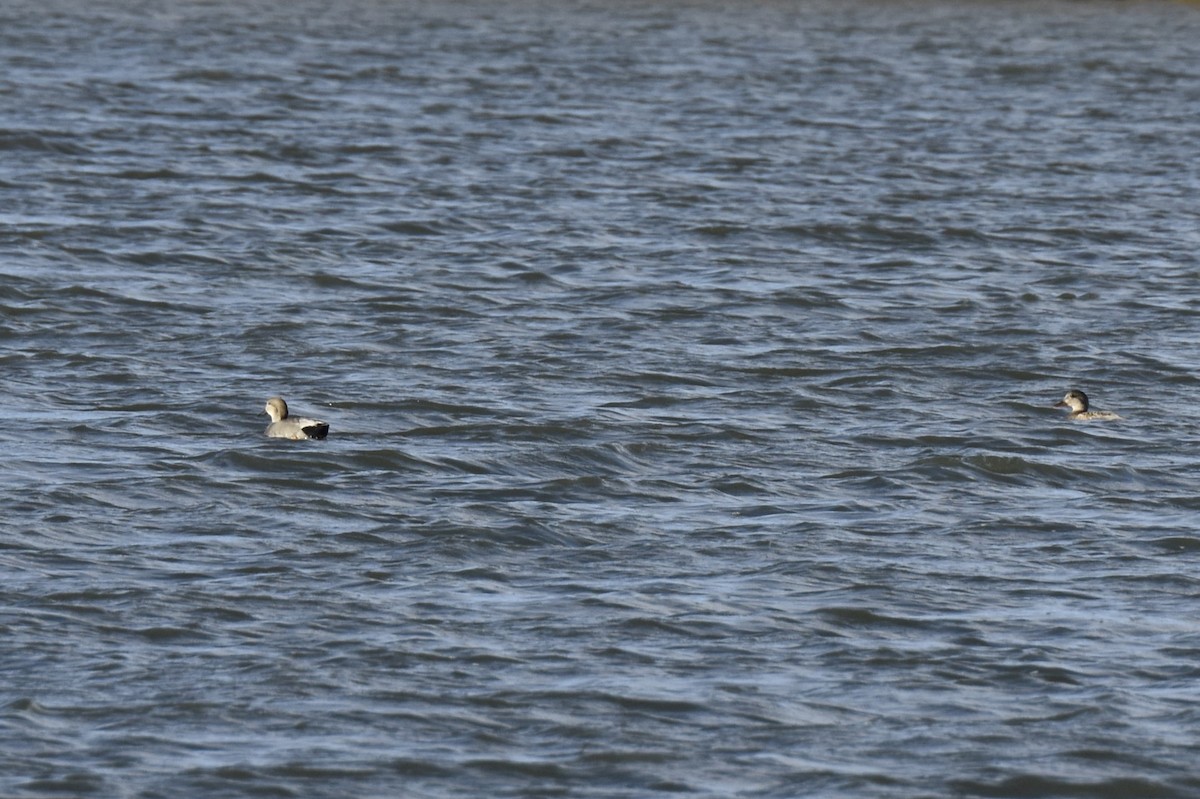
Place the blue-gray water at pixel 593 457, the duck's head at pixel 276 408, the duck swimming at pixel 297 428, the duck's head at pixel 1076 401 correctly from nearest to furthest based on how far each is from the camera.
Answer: the blue-gray water at pixel 593 457
the duck swimming at pixel 297 428
the duck's head at pixel 276 408
the duck's head at pixel 1076 401

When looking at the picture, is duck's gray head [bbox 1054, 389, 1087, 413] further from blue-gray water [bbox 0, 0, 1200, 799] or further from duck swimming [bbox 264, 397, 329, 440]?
duck swimming [bbox 264, 397, 329, 440]

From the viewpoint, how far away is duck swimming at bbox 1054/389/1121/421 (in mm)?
17344

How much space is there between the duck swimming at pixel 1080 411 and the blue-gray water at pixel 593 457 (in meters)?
Result: 0.14

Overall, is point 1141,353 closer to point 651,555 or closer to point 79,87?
point 651,555

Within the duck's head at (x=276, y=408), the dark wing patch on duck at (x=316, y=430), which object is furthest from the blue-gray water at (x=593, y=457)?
the duck's head at (x=276, y=408)

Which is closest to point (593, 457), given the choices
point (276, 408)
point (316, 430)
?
point (316, 430)

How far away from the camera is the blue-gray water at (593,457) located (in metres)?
10.9

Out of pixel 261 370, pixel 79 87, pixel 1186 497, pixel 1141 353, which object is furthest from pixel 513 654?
pixel 79 87

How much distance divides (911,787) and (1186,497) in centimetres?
573

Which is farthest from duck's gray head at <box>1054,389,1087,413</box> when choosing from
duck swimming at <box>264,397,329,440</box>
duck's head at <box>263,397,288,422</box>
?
duck's head at <box>263,397,288,422</box>

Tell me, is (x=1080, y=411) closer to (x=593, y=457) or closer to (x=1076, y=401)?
(x=1076, y=401)

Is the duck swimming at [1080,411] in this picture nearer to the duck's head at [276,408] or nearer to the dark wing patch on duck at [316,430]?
the dark wing patch on duck at [316,430]

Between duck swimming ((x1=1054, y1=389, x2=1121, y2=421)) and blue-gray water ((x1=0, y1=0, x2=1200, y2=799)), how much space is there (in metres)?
0.14

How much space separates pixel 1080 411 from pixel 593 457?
13.1ft
